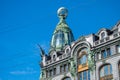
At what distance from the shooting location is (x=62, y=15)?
335 feet

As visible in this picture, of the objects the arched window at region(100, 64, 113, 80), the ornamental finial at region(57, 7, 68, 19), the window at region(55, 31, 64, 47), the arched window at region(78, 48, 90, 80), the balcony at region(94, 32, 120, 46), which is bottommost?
the arched window at region(100, 64, 113, 80)

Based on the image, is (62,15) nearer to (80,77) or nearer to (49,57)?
(49,57)

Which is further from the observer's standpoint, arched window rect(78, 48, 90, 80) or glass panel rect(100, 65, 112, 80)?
arched window rect(78, 48, 90, 80)

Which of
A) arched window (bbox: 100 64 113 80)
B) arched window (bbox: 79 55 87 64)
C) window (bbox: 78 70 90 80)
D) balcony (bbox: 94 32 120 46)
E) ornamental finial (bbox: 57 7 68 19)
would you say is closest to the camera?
arched window (bbox: 100 64 113 80)

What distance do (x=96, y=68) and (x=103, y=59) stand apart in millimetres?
2704

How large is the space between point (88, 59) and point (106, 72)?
220 inches

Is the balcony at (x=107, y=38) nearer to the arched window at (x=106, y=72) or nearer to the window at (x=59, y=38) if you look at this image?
the arched window at (x=106, y=72)

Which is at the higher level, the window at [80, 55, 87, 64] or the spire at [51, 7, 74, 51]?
the spire at [51, 7, 74, 51]

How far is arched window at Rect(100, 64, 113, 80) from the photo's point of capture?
73.4m

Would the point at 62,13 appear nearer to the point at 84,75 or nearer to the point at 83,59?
the point at 83,59

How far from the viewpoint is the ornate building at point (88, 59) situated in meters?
73.6

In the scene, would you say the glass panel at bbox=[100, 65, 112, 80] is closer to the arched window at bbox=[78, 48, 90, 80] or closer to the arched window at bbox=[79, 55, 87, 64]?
the arched window at bbox=[78, 48, 90, 80]

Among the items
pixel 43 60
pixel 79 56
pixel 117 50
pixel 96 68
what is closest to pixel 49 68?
pixel 43 60

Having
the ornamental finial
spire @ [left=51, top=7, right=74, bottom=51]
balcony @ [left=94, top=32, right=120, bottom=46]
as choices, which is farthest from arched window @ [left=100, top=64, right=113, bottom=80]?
the ornamental finial
